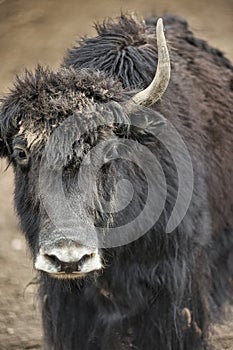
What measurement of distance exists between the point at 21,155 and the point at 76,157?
1.09ft

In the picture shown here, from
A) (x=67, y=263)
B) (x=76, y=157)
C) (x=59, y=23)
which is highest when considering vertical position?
(x=59, y=23)

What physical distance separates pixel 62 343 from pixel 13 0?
538 cm

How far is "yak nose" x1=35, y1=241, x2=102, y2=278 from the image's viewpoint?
3.62 meters

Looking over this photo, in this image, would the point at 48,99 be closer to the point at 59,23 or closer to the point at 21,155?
the point at 21,155

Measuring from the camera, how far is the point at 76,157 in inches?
152

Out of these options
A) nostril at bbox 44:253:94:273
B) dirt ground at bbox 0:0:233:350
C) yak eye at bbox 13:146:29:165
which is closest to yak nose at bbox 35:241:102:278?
nostril at bbox 44:253:94:273

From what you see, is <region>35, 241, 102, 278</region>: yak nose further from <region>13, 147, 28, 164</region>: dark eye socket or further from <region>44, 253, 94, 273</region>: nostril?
<region>13, 147, 28, 164</region>: dark eye socket

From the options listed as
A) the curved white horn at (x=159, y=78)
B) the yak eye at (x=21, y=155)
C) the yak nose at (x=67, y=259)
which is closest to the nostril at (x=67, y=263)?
the yak nose at (x=67, y=259)

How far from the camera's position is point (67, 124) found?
390 cm

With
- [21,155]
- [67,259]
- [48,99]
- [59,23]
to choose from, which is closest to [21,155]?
[21,155]

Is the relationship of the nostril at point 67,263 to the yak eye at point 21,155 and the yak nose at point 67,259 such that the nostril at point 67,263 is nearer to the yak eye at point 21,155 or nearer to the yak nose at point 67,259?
the yak nose at point 67,259

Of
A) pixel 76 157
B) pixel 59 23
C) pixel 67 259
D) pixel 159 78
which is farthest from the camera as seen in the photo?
pixel 59 23

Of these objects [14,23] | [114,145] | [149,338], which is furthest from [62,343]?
[14,23]

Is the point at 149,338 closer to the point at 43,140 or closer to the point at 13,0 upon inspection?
the point at 43,140
